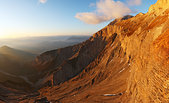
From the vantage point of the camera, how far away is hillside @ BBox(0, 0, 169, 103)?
1666 centimetres

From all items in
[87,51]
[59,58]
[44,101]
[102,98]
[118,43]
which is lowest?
[44,101]

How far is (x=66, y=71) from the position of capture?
79562 mm

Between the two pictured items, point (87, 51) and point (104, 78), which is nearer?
point (104, 78)

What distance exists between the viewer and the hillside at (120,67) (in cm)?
1666

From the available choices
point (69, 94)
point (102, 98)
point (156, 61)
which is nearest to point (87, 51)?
point (69, 94)


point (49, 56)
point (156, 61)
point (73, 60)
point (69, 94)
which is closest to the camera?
point (156, 61)

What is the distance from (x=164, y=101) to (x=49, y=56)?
121 m

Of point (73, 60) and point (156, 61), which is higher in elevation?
point (156, 61)

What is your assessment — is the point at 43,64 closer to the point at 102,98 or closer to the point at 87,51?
the point at 87,51

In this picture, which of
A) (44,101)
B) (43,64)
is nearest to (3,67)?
(43,64)

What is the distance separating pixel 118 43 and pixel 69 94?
4763cm

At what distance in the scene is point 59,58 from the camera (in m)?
117

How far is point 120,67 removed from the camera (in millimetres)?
56781

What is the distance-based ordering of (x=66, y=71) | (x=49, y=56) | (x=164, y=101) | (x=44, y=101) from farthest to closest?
(x=49, y=56) → (x=66, y=71) → (x=44, y=101) → (x=164, y=101)
